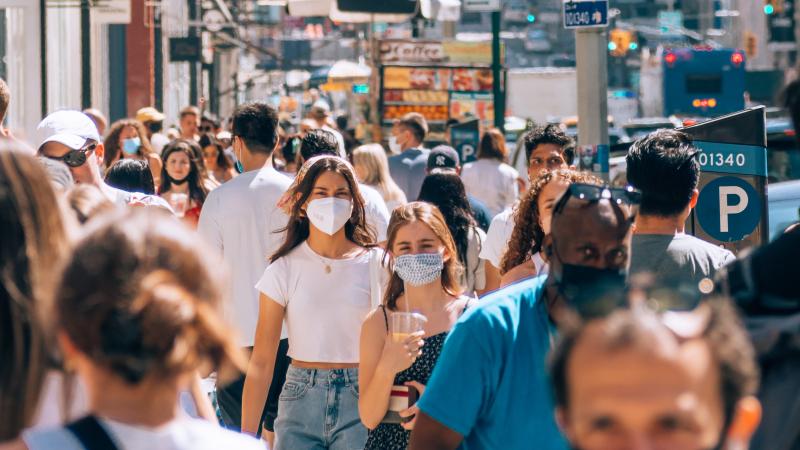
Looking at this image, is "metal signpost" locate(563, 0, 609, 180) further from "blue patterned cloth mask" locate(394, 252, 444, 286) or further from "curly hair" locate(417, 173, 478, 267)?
"blue patterned cloth mask" locate(394, 252, 444, 286)

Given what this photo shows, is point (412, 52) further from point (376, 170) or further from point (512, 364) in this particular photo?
point (512, 364)

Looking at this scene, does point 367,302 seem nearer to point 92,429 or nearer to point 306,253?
point 306,253

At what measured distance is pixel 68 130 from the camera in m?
5.89

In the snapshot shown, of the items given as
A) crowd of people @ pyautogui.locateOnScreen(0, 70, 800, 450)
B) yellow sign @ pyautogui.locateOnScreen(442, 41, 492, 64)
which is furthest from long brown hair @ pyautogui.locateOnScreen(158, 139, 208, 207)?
yellow sign @ pyautogui.locateOnScreen(442, 41, 492, 64)

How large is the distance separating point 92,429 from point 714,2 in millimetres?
86047

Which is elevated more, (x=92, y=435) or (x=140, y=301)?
(x=140, y=301)

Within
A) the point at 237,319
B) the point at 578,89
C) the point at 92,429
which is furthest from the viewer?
the point at 578,89

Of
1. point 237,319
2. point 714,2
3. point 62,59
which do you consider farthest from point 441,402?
point 714,2

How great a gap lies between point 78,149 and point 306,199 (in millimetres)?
1022

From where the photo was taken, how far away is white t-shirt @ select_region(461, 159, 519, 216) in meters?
12.0

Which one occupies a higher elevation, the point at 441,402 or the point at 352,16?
the point at 352,16

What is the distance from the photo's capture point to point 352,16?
20422 millimetres

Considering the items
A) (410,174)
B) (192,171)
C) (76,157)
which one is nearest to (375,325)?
(76,157)

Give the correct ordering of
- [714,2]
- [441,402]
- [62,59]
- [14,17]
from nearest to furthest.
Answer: [441,402] < [14,17] < [62,59] < [714,2]
